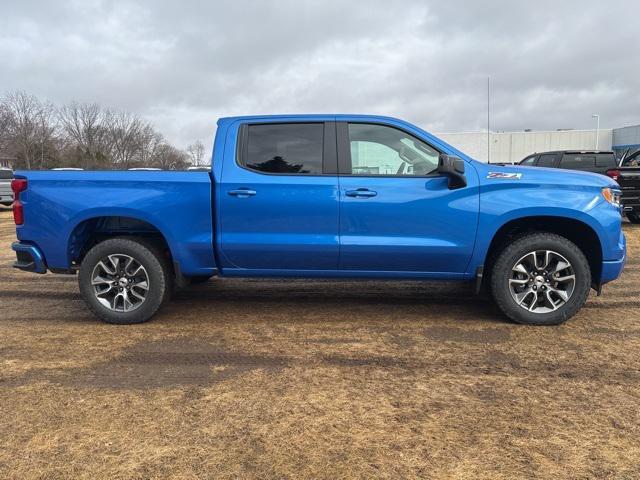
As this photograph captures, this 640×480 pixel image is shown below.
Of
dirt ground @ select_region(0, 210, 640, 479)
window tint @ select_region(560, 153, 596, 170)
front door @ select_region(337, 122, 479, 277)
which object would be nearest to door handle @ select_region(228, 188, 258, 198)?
front door @ select_region(337, 122, 479, 277)

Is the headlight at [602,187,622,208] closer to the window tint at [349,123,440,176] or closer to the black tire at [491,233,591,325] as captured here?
the black tire at [491,233,591,325]

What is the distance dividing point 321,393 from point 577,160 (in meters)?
12.1

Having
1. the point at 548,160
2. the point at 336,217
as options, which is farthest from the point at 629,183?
the point at 336,217

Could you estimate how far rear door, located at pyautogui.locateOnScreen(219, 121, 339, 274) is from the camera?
4496 millimetres

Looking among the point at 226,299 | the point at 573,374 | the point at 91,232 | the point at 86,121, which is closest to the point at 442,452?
the point at 573,374

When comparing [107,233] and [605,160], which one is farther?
[605,160]

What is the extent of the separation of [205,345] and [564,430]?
277cm

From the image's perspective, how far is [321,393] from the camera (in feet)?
10.7

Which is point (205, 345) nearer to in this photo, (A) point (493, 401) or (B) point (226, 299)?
(B) point (226, 299)

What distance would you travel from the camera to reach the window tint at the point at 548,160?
1288 centimetres

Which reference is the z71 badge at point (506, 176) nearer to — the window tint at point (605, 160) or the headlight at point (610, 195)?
the headlight at point (610, 195)

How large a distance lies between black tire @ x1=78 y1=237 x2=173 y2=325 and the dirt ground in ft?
0.51

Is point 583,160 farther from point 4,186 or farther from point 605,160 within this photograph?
point 4,186

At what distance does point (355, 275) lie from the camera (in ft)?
15.3
